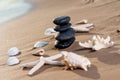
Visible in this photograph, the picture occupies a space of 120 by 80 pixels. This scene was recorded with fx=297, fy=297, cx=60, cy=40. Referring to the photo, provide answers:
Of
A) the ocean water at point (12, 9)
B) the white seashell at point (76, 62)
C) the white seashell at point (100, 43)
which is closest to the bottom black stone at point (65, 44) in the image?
the white seashell at point (100, 43)

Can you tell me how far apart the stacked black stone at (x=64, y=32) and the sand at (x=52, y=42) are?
0.23 ft

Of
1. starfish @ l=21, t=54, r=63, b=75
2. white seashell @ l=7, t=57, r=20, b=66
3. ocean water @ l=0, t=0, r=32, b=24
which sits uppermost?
ocean water @ l=0, t=0, r=32, b=24

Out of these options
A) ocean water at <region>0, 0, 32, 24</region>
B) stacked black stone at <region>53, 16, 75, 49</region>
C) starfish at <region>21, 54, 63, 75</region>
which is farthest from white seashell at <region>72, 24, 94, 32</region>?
ocean water at <region>0, 0, 32, 24</region>

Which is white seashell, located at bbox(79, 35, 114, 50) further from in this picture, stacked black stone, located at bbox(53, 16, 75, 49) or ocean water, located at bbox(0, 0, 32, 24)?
ocean water, located at bbox(0, 0, 32, 24)

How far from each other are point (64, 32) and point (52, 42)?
354mm

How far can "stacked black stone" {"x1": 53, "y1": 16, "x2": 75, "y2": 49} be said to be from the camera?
3139mm

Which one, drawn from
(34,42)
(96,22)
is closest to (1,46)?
(34,42)

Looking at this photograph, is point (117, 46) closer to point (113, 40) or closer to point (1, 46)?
point (113, 40)

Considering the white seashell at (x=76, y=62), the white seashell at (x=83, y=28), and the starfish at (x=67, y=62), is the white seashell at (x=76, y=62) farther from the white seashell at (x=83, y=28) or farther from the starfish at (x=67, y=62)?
the white seashell at (x=83, y=28)

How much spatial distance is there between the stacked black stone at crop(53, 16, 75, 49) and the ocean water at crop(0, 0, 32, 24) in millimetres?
2646

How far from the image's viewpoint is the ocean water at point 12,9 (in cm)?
596

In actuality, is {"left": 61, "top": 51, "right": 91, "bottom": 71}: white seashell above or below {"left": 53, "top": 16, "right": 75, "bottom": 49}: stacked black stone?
below

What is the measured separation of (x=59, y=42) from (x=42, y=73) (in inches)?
23.8

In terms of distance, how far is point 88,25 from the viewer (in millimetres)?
3680
